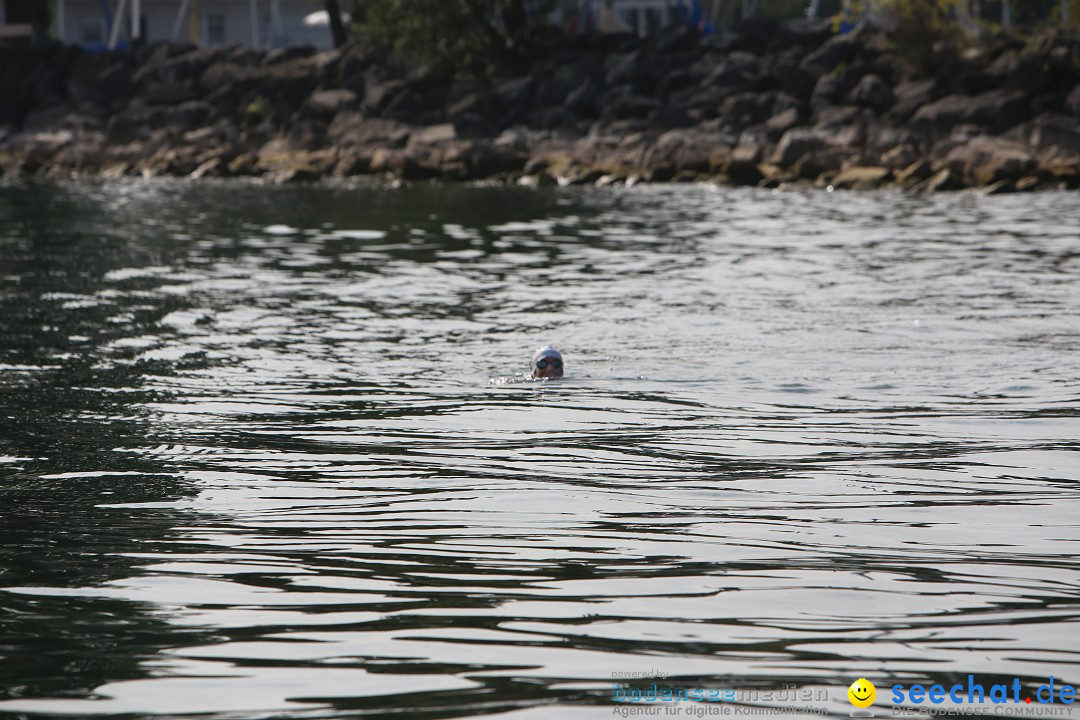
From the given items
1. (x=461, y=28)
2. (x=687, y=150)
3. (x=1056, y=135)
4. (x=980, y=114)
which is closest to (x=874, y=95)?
(x=980, y=114)

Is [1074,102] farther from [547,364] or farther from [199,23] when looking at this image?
[199,23]

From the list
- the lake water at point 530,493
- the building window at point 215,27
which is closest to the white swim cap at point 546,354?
the lake water at point 530,493

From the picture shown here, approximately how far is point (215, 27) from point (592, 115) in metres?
26.3

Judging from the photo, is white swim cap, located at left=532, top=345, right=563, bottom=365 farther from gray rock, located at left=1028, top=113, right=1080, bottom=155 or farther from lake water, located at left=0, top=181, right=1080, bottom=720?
gray rock, located at left=1028, top=113, right=1080, bottom=155

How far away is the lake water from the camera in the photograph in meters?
4.56

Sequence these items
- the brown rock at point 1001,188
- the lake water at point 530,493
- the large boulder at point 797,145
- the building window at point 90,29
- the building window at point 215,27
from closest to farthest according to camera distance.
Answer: the lake water at point 530,493, the brown rock at point 1001,188, the large boulder at point 797,145, the building window at point 215,27, the building window at point 90,29

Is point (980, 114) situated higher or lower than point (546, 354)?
higher

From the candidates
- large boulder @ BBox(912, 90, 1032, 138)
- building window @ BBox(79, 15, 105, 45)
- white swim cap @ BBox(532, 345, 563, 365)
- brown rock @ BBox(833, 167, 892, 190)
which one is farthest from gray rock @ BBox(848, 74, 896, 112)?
building window @ BBox(79, 15, 105, 45)

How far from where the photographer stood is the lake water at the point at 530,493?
180 inches

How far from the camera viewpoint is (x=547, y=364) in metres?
10.6

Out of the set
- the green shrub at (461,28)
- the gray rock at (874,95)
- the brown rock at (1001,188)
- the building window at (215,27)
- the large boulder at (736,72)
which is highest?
the building window at (215,27)

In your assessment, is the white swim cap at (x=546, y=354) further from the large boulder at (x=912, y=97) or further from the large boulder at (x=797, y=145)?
the large boulder at (x=912, y=97)

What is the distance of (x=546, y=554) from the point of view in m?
5.85

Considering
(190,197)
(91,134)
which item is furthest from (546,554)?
(91,134)
